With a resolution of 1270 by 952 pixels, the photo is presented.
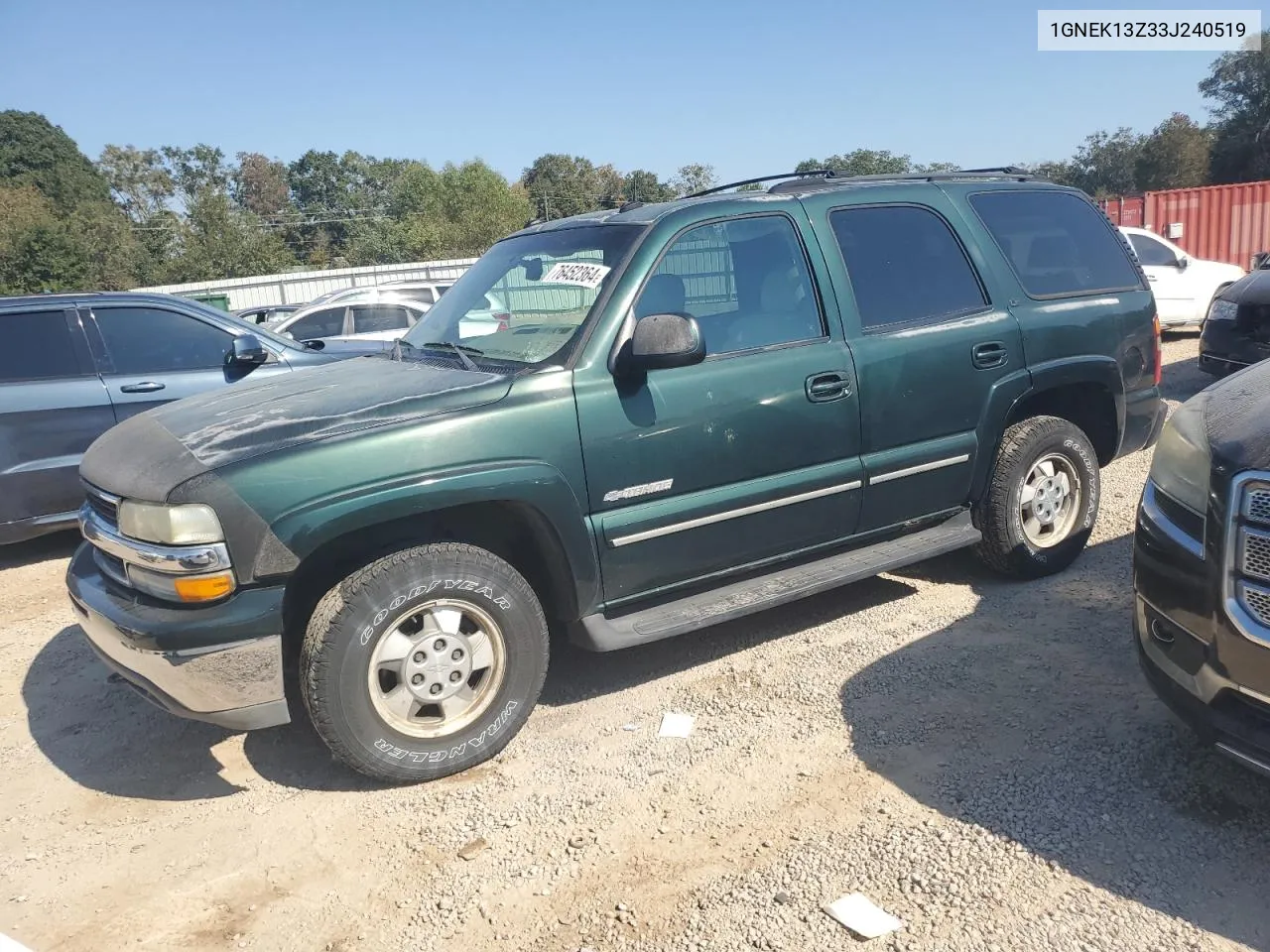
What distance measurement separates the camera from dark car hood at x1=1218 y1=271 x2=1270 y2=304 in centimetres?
806

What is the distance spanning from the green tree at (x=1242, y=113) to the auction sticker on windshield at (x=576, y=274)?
5804 cm

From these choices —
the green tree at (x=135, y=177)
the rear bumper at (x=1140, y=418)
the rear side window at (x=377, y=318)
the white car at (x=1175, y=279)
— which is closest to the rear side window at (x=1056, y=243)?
the rear bumper at (x=1140, y=418)

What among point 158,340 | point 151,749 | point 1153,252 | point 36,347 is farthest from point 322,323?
point 1153,252

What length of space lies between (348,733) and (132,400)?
13.6ft

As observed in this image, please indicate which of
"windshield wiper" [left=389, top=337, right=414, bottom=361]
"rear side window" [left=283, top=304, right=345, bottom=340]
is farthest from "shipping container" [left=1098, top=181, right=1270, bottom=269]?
"windshield wiper" [left=389, top=337, right=414, bottom=361]

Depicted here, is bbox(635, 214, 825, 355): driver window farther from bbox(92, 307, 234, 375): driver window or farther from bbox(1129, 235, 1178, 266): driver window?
bbox(1129, 235, 1178, 266): driver window

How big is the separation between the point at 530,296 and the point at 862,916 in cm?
269

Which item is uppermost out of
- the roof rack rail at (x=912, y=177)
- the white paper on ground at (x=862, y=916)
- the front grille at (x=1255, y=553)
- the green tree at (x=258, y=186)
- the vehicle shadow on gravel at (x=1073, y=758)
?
the green tree at (x=258, y=186)

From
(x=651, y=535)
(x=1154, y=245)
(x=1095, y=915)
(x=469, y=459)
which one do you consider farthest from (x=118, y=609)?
(x=1154, y=245)

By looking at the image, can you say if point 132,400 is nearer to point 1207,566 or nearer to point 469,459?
point 469,459

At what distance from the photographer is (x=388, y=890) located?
282 cm

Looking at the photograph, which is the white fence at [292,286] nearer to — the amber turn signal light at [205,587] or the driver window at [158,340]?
the driver window at [158,340]

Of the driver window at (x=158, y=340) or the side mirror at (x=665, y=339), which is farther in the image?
the driver window at (x=158, y=340)

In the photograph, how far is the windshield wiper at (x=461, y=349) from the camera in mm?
3791
